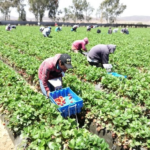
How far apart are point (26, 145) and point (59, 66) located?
1.89 meters

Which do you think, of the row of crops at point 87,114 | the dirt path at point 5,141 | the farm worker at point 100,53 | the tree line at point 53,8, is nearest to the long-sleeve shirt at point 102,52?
the farm worker at point 100,53

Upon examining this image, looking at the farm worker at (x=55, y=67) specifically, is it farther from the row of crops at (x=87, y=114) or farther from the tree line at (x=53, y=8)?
the tree line at (x=53, y=8)

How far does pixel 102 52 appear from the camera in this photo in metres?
6.77

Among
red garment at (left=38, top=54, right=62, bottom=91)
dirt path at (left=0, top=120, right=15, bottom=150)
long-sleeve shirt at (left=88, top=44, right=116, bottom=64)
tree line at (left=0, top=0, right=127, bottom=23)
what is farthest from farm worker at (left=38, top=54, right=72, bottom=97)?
tree line at (left=0, top=0, right=127, bottom=23)

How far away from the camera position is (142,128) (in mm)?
3461

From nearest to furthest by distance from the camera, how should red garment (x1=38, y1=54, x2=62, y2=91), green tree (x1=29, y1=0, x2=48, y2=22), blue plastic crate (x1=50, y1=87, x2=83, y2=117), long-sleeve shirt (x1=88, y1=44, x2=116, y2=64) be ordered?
1. blue plastic crate (x1=50, y1=87, x2=83, y2=117)
2. red garment (x1=38, y1=54, x2=62, y2=91)
3. long-sleeve shirt (x1=88, y1=44, x2=116, y2=64)
4. green tree (x1=29, y1=0, x2=48, y2=22)

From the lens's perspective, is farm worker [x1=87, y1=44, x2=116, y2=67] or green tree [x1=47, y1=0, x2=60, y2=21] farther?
green tree [x1=47, y1=0, x2=60, y2=21]

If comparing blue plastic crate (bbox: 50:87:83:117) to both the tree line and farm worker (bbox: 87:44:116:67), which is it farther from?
the tree line

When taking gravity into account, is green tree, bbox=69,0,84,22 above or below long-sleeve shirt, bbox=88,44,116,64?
above

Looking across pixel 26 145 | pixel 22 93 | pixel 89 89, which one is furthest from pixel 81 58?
pixel 26 145

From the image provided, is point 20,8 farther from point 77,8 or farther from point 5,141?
point 5,141

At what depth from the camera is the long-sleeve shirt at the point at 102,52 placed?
21.0 ft

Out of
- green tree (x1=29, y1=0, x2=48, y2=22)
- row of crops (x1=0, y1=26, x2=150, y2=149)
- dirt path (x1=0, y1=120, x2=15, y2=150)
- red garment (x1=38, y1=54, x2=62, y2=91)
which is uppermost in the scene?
green tree (x1=29, y1=0, x2=48, y2=22)

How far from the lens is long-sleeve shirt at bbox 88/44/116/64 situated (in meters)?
6.41
